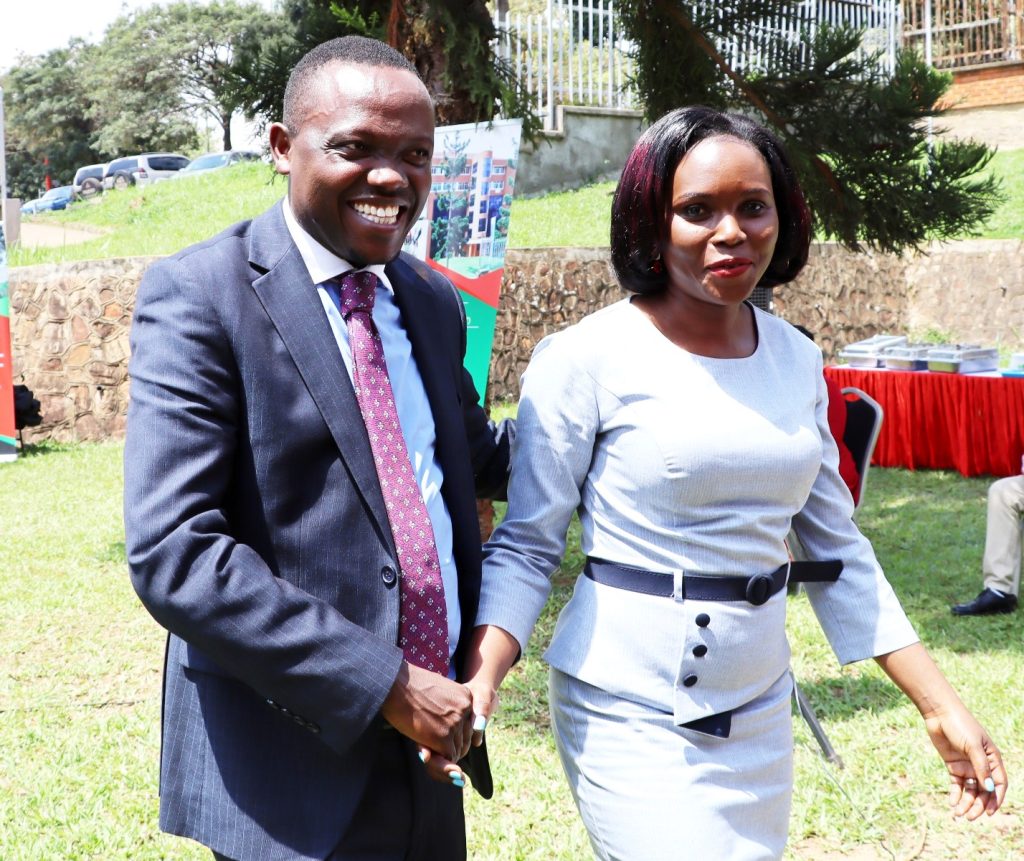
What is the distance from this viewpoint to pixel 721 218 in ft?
6.16

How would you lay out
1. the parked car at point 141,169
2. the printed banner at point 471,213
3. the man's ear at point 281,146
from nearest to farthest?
the man's ear at point 281,146 → the printed banner at point 471,213 → the parked car at point 141,169

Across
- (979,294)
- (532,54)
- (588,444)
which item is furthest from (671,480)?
(532,54)

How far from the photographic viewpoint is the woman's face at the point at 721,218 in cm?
188

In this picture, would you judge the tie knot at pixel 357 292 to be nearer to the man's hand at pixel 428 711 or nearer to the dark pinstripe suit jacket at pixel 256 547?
the dark pinstripe suit jacket at pixel 256 547

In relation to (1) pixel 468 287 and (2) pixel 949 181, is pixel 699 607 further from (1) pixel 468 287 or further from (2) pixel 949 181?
(2) pixel 949 181

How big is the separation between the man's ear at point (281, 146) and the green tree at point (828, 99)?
5190 millimetres

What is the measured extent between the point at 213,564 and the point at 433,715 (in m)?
0.36

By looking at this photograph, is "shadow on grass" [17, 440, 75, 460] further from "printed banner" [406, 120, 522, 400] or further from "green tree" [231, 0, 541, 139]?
"printed banner" [406, 120, 522, 400]

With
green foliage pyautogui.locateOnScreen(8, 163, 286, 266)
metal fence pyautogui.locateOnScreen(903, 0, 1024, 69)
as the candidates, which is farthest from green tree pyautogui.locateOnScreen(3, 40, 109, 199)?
metal fence pyautogui.locateOnScreen(903, 0, 1024, 69)

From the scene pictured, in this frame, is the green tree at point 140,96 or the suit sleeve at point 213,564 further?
the green tree at point 140,96

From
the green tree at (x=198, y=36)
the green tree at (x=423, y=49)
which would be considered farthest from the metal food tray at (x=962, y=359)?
the green tree at (x=198, y=36)

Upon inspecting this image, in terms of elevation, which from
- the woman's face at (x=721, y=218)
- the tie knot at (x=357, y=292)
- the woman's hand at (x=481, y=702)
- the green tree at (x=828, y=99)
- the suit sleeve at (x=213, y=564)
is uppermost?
the green tree at (x=828, y=99)

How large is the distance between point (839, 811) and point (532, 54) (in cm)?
1519

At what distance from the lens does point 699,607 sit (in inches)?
73.0
